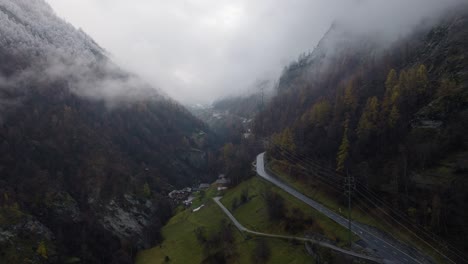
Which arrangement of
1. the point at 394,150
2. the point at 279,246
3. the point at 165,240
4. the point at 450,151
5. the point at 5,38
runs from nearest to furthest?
the point at 450,151
the point at 279,246
the point at 394,150
the point at 165,240
the point at 5,38

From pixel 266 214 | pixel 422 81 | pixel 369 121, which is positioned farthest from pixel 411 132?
pixel 266 214

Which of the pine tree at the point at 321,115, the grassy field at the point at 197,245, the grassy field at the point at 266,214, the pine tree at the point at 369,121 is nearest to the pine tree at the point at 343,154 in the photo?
the pine tree at the point at 369,121

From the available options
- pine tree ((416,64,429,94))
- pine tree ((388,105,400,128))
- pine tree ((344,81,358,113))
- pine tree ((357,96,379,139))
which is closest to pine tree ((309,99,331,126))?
pine tree ((344,81,358,113))

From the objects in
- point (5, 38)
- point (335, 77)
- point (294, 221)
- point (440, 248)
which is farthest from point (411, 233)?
point (5, 38)

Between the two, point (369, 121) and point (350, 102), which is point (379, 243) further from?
point (350, 102)

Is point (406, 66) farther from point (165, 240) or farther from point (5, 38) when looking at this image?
point (5, 38)
